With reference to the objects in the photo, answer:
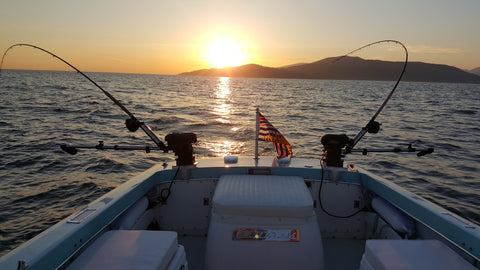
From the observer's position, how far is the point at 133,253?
1.93 meters

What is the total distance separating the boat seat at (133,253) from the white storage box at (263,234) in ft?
1.65

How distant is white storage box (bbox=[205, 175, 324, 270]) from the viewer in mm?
2574

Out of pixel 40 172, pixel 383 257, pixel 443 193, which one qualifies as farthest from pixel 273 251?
pixel 40 172

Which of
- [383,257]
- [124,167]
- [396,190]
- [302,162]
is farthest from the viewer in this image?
[124,167]

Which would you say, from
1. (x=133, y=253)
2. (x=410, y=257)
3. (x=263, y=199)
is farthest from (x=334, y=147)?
(x=133, y=253)

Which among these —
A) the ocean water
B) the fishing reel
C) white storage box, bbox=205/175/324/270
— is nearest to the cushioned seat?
white storage box, bbox=205/175/324/270

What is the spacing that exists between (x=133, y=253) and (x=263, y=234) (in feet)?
3.79

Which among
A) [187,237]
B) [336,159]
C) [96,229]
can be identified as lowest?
[187,237]

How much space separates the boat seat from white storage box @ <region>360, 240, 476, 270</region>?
1.40 metres

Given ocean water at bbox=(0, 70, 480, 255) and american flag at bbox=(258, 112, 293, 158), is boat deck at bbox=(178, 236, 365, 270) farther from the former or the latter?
ocean water at bbox=(0, 70, 480, 255)

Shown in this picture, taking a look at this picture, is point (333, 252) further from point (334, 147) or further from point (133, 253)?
point (133, 253)

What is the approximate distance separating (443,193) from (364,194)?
645 cm

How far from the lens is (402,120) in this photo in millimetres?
21750

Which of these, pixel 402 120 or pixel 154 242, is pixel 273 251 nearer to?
pixel 154 242
